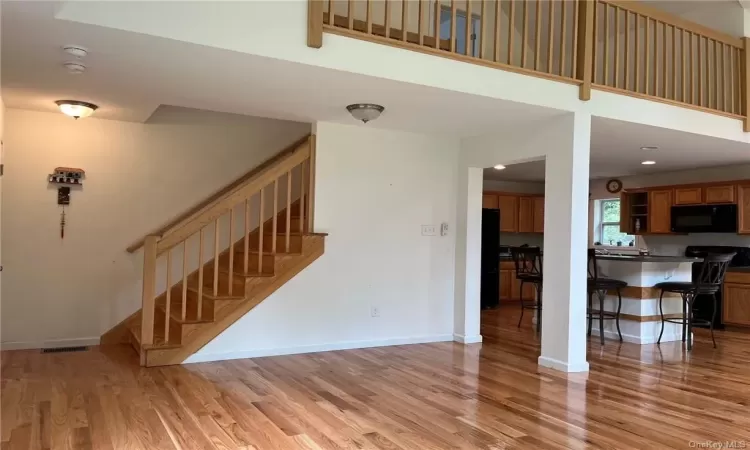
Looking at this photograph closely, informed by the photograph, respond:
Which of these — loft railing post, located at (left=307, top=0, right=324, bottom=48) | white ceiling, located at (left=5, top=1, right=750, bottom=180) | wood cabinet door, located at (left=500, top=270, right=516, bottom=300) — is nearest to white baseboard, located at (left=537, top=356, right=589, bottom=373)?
white ceiling, located at (left=5, top=1, right=750, bottom=180)

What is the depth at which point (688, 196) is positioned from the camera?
7250mm

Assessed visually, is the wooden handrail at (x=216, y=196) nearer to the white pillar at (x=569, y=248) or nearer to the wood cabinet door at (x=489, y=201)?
the white pillar at (x=569, y=248)

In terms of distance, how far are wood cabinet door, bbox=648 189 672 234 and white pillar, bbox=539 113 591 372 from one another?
403 centimetres

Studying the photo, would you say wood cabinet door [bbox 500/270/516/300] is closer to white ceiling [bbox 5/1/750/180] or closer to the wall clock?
the wall clock

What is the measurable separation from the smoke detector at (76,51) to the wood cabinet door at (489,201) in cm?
673

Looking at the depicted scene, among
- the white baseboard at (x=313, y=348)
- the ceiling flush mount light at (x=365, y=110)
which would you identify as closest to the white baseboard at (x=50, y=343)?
the white baseboard at (x=313, y=348)

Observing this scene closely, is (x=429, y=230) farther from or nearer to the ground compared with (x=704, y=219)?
nearer to the ground

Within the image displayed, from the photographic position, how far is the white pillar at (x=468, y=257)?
5.36 m

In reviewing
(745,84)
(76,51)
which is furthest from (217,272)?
(745,84)

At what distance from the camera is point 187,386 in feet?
12.0

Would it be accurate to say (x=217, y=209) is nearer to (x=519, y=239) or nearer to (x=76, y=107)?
(x=76, y=107)

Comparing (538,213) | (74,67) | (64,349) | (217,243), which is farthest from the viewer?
(538,213)

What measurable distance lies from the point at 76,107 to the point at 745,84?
20.2 ft

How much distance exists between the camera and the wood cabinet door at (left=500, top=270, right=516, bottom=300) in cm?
879
